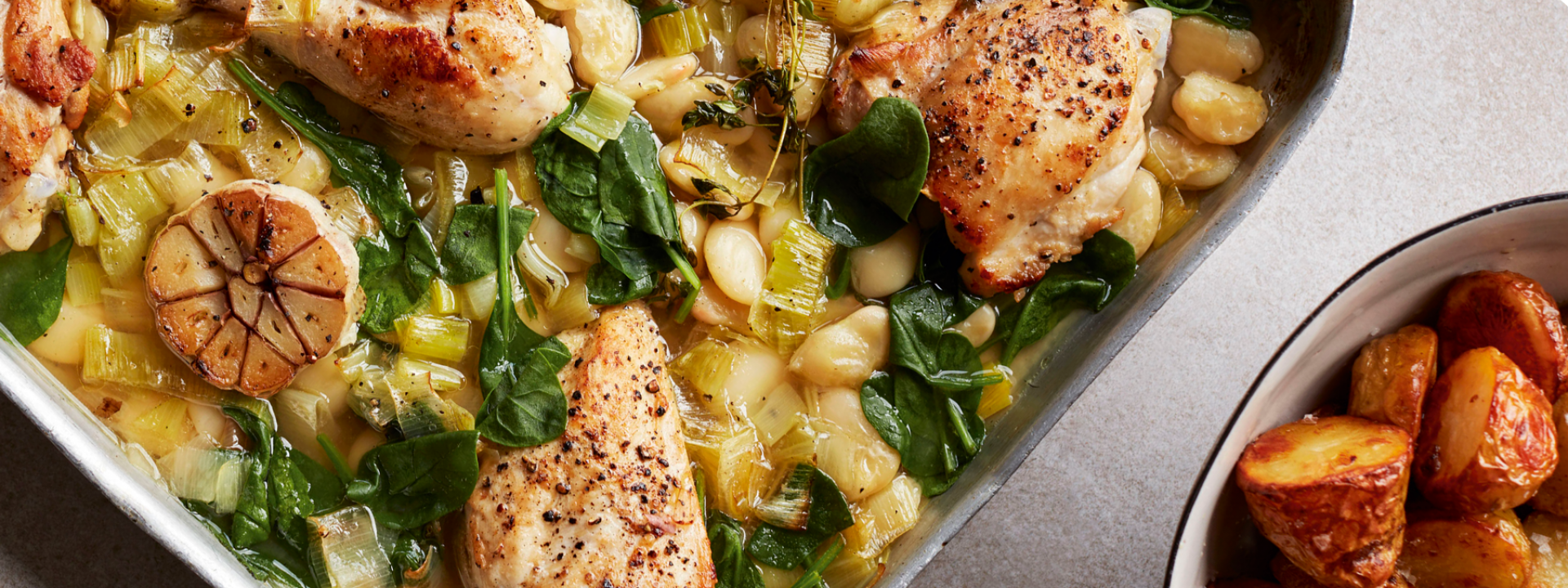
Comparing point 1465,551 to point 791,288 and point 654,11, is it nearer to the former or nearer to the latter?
point 791,288

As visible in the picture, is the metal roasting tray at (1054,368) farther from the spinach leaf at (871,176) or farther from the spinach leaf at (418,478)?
the spinach leaf at (871,176)

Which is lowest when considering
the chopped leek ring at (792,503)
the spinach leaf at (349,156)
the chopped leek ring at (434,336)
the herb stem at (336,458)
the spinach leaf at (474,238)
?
the chopped leek ring at (792,503)

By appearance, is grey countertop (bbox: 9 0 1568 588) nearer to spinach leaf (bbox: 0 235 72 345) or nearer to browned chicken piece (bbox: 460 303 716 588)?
browned chicken piece (bbox: 460 303 716 588)

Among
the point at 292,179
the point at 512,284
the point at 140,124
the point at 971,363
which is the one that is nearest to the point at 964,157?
the point at 971,363

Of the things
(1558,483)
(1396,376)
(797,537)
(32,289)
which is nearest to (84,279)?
(32,289)

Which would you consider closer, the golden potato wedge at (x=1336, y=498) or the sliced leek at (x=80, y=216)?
the golden potato wedge at (x=1336, y=498)

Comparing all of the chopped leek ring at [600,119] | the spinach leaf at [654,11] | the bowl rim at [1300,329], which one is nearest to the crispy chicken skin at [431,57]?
the chopped leek ring at [600,119]

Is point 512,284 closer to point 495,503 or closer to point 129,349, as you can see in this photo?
point 495,503
